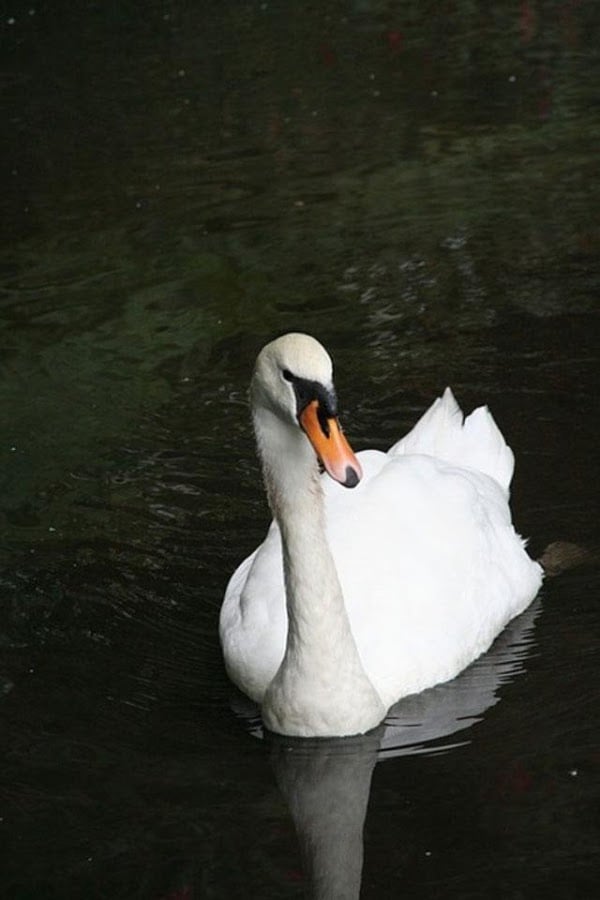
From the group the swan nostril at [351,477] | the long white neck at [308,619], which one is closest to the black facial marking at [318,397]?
the swan nostril at [351,477]

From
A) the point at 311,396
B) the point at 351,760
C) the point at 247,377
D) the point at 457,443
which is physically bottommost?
the point at 247,377

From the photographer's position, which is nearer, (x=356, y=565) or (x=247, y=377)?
(x=356, y=565)

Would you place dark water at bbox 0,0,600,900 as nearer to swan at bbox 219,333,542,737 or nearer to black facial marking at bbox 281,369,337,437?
swan at bbox 219,333,542,737

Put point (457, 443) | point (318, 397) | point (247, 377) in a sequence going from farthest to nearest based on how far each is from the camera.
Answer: point (247, 377) → point (457, 443) → point (318, 397)

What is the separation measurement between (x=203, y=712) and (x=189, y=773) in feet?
1.44

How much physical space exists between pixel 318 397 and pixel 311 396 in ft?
0.10

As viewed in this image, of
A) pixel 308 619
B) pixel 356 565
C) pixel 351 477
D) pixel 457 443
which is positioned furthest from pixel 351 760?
pixel 457 443

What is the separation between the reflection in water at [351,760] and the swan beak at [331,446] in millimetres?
1131

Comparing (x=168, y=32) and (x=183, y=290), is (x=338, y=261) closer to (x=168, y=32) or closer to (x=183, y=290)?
(x=183, y=290)

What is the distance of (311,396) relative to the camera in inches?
217

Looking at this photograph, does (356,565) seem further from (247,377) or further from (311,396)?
(247,377)

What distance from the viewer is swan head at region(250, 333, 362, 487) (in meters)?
5.40

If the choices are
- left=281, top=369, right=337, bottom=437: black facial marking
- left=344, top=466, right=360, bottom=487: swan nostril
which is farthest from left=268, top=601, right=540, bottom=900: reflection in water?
left=281, top=369, right=337, bottom=437: black facial marking

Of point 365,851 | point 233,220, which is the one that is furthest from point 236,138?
point 365,851
